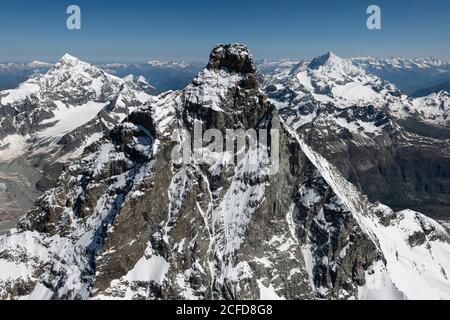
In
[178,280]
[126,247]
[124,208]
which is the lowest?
[178,280]
